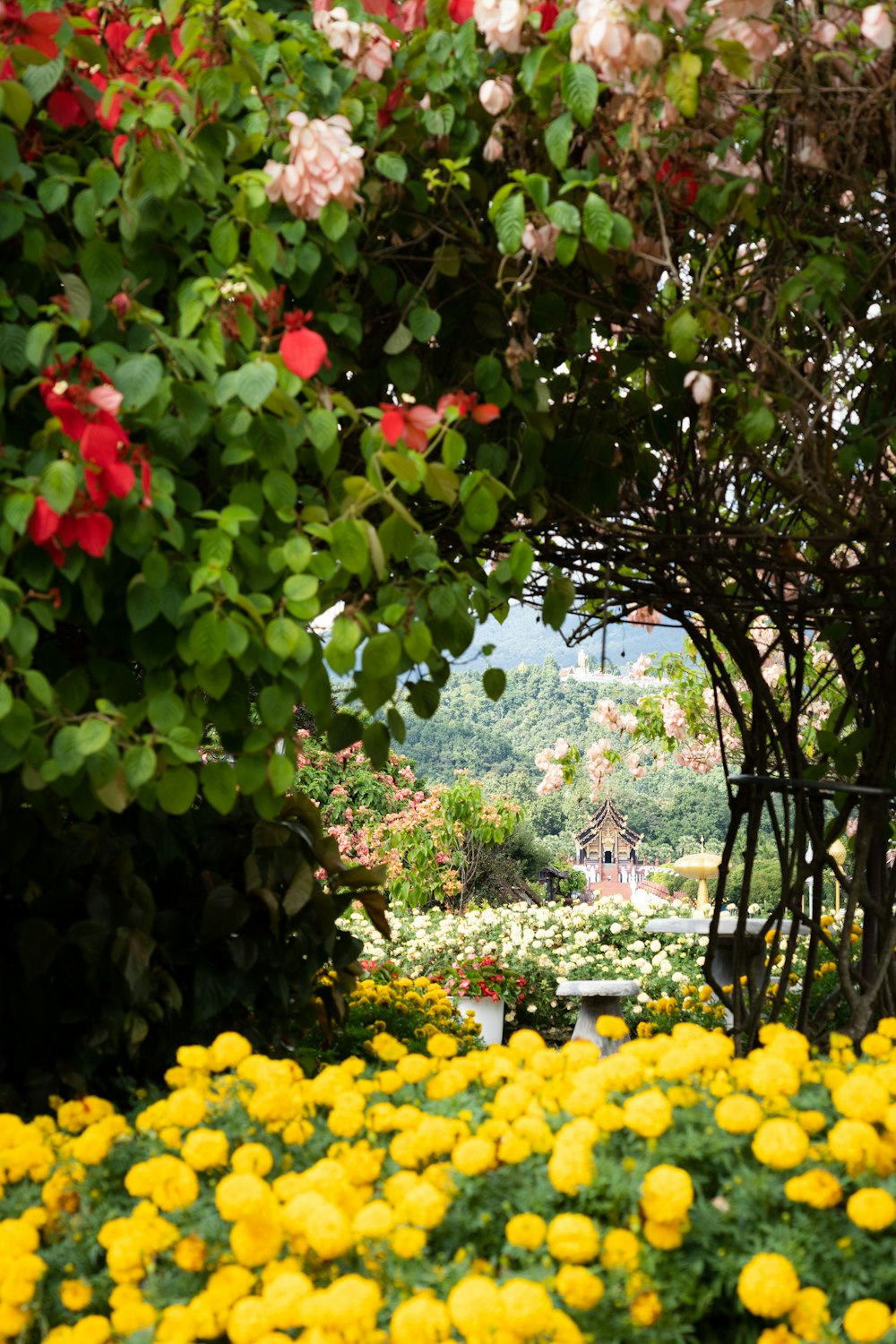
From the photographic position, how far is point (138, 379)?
151 cm

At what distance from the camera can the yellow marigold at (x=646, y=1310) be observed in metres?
1.03

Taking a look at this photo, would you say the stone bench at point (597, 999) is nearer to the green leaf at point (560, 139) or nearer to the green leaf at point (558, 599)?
the green leaf at point (558, 599)

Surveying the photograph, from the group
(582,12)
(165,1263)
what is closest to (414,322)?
(582,12)

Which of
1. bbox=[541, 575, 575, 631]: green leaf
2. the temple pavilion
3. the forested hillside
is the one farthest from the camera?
the forested hillside

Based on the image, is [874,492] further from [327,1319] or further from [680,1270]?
[327,1319]

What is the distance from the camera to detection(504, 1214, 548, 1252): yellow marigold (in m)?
1.07

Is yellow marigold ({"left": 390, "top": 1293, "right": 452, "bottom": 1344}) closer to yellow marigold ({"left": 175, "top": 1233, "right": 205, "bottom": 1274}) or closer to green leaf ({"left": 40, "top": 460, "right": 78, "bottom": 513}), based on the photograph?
yellow marigold ({"left": 175, "top": 1233, "right": 205, "bottom": 1274})

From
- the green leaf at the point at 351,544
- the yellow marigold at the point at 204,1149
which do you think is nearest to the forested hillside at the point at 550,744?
the green leaf at the point at 351,544

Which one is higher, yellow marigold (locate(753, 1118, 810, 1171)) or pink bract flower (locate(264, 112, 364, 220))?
pink bract flower (locate(264, 112, 364, 220))

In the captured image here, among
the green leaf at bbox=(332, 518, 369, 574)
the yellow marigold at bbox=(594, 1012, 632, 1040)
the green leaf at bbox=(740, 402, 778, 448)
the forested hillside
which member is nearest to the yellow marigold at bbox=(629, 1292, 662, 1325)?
the yellow marigold at bbox=(594, 1012, 632, 1040)

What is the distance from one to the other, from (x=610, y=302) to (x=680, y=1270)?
1.49m

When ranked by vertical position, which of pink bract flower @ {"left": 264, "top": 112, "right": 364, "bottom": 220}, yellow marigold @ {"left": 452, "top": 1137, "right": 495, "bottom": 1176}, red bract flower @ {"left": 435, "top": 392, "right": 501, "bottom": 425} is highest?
pink bract flower @ {"left": 264, "top": 112, "right": 364, "bottom": 220}

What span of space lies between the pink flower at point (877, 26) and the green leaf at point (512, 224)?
18.9 inches

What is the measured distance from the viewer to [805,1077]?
1398mm
